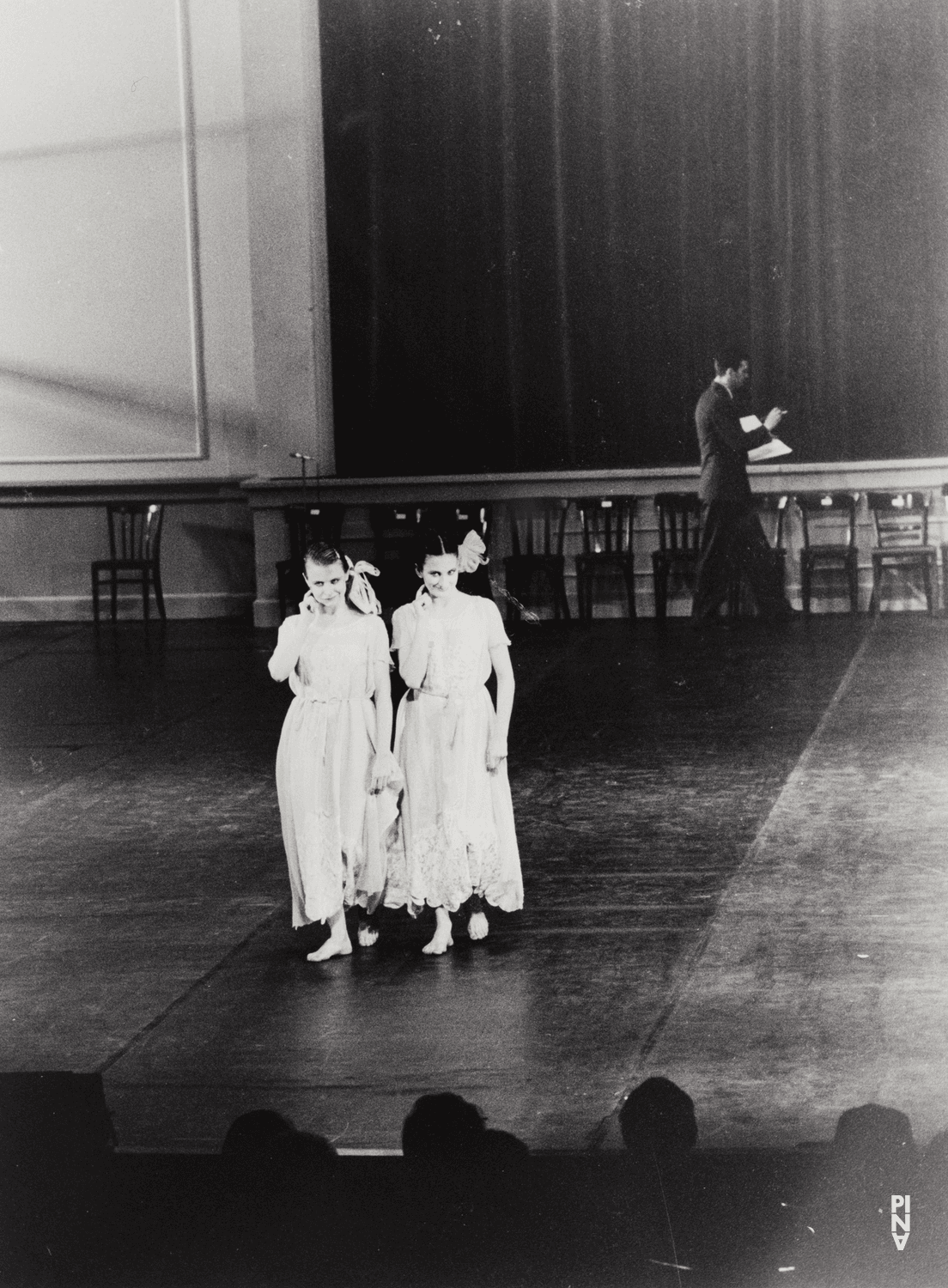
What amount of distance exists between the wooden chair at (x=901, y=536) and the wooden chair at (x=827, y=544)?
0.14 metres

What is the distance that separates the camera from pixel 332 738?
5.37 m

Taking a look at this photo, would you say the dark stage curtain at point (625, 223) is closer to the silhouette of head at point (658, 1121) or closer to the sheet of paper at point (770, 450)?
the sheet of paper at point (770, 450)

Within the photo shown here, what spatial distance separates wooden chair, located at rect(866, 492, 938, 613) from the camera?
1221 centimetres

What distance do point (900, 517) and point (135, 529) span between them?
18.7 ft

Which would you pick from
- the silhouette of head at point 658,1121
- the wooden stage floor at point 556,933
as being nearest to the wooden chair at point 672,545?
the wooden stage floor at point 556,933

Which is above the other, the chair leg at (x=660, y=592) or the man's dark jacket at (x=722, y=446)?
the man's dark jacket at (x=722, y=446)

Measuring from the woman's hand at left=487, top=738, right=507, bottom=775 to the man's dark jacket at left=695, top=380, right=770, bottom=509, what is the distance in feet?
22.0

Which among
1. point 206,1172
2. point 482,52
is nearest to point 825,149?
point 482,52

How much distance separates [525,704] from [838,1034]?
5173 mm

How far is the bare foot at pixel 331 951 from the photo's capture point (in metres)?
5.50

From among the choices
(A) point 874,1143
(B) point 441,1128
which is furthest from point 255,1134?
(A) point 874,1143

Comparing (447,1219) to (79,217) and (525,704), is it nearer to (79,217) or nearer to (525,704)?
(525,704)
